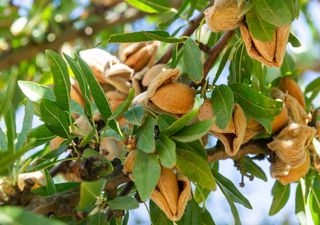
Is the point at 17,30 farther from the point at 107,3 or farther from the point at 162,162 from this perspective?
the point at 162,162

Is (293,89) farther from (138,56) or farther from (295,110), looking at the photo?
(138,56)

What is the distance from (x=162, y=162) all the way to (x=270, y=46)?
27 centimetres

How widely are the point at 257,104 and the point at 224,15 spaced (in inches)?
6.6

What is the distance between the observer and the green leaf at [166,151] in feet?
3.21

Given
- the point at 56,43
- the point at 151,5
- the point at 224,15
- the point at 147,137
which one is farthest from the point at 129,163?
the point at 56,43

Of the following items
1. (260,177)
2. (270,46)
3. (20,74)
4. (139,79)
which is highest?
(270,46)

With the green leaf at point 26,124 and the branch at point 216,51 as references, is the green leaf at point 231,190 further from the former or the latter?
the green leaf at point 26,124

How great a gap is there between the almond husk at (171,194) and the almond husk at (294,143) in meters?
0.25

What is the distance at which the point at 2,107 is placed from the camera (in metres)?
0.81

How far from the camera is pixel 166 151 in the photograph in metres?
1.00

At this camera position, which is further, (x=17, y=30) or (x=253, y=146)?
(x=17, y=30)

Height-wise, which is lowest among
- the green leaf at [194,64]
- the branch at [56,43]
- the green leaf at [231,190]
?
the branch at [56,43]

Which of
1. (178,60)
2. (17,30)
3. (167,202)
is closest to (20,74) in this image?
(17,30)

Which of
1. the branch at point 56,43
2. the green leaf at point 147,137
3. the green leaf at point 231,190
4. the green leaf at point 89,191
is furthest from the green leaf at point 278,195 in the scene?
the branch at point 56,43
